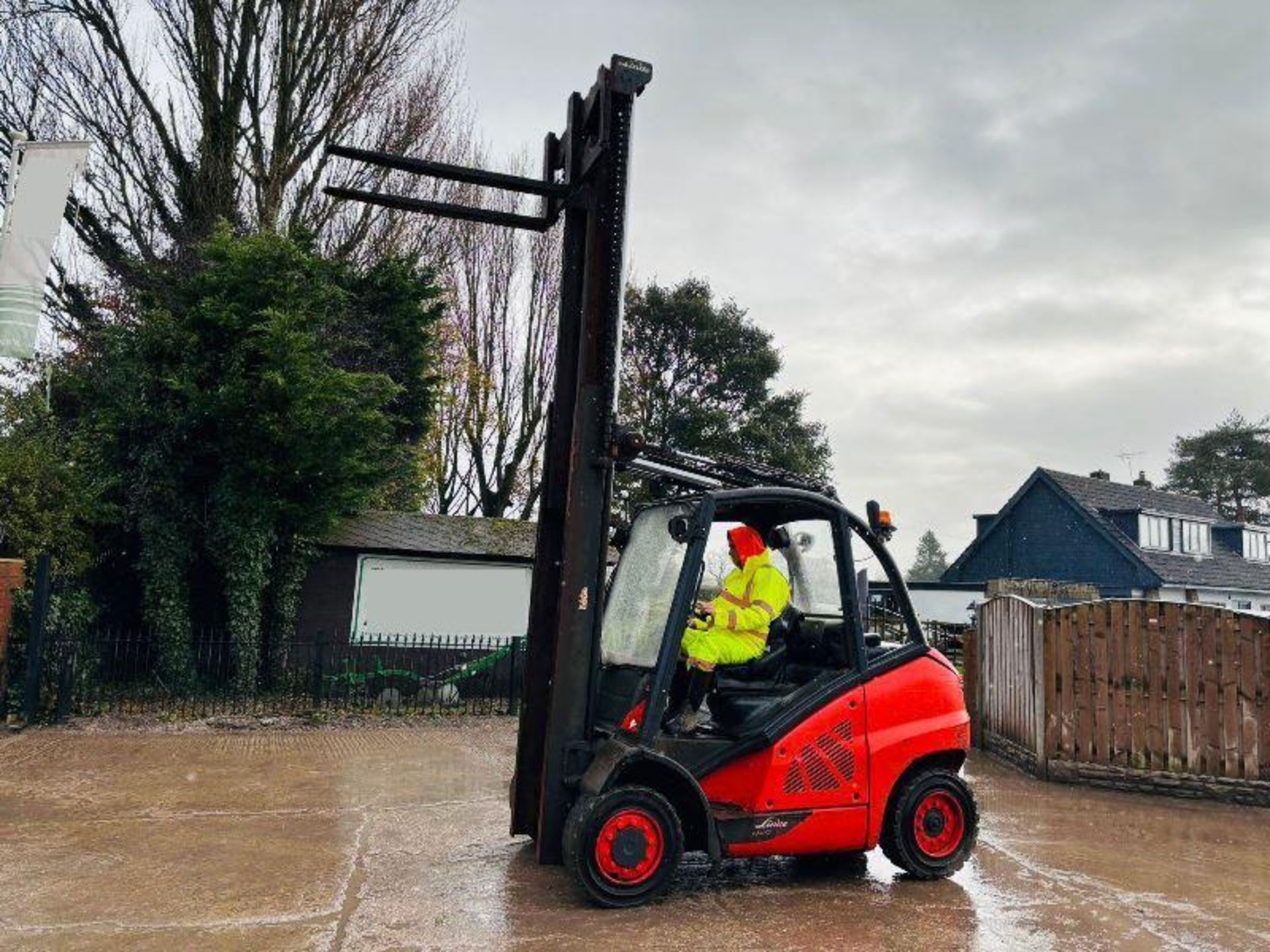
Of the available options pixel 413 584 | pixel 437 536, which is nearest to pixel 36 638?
pixel 413 584

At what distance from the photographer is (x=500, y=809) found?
7547 mm

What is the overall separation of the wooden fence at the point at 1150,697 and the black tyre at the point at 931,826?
3950 millimetres

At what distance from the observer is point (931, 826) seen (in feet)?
18.9

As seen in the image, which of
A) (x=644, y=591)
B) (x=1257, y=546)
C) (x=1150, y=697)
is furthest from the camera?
(x=1257, y=546)

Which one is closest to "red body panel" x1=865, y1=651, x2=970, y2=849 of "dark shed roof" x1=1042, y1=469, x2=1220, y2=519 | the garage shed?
the garage shed

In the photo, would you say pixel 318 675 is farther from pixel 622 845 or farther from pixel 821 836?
pixel 821 836

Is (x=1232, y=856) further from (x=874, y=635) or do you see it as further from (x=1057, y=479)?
(x=1057, y=479)

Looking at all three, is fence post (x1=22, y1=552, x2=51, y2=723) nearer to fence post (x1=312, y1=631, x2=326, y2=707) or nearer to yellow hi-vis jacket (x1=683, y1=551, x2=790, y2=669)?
fence post (x1=312, y1=631, x2=326, y2=707)

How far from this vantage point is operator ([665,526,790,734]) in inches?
208

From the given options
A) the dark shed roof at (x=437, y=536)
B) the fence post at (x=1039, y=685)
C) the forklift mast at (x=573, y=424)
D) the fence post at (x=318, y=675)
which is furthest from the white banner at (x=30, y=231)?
the fence post at (x=1039, y=685)

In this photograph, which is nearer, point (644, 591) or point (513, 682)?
point (644, 591)

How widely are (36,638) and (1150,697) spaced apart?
1214 centimetres

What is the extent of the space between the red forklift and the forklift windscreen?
2 centimetres

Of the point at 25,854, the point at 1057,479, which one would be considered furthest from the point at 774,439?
the point at 25,854
